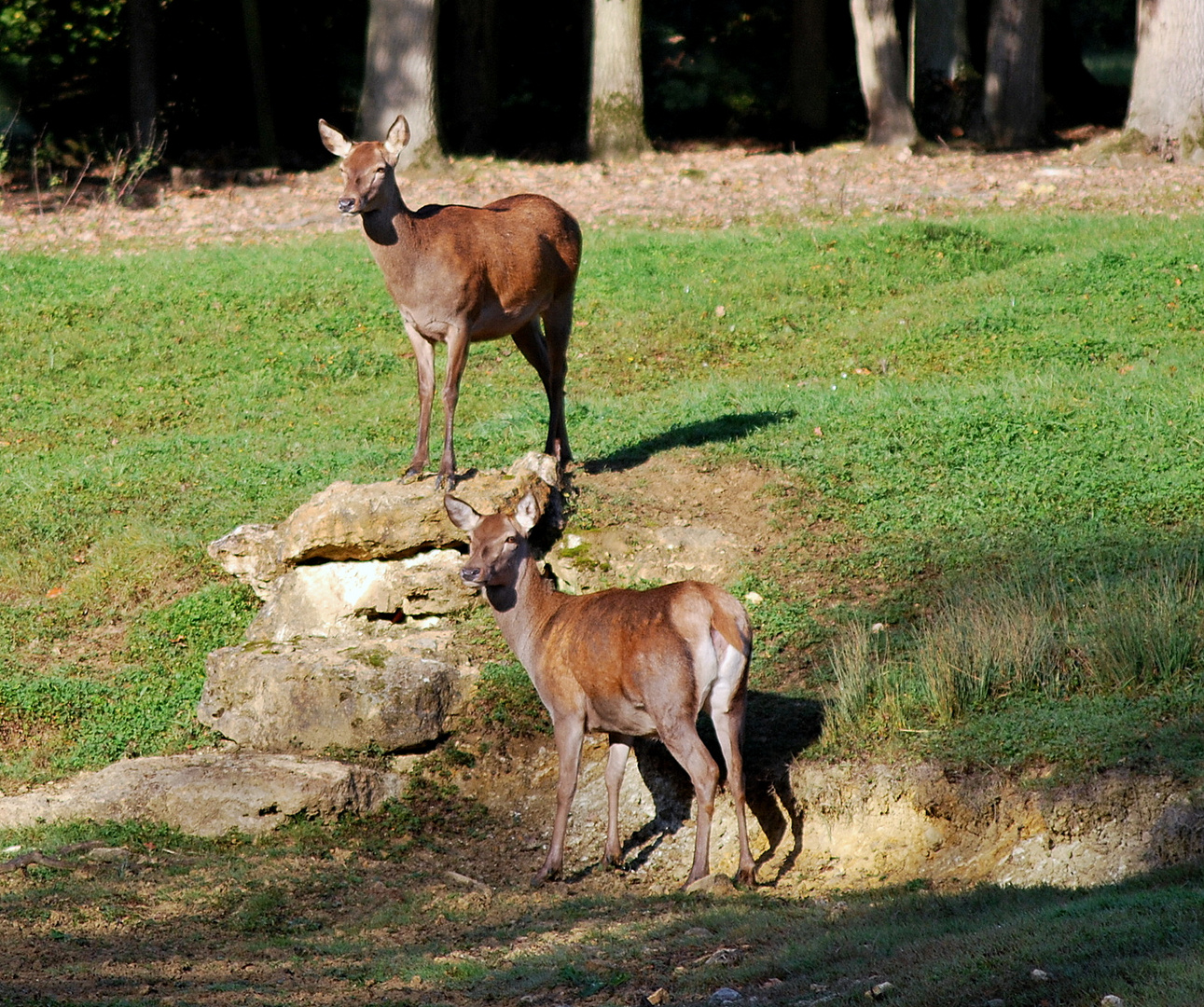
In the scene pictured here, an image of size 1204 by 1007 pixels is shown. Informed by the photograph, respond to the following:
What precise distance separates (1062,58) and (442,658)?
1106 inches

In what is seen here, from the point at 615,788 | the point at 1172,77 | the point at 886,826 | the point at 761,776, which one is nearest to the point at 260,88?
the point at 1172,77

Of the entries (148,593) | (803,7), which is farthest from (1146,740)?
(803,7)

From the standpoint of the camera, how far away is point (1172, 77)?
2303 centimetres

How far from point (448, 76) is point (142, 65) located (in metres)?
7.67

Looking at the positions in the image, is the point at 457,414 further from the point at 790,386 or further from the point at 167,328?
the point at 167,328

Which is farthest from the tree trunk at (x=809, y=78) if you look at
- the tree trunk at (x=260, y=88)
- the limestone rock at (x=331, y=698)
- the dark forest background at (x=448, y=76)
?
the limestone rock at (x=331, y=698)

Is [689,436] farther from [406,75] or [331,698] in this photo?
[406,75]

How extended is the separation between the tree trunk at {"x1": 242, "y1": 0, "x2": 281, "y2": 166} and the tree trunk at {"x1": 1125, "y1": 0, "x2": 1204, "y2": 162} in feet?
51.0

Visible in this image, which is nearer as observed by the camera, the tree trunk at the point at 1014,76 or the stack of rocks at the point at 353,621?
the stack of rocks at the point at 353,621

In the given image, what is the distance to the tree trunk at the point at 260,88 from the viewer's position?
26.9 meters

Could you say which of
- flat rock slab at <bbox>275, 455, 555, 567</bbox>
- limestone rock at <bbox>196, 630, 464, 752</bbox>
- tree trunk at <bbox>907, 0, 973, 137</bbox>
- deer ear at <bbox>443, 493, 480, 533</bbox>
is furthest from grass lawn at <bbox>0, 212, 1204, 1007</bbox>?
tree trunk at <bbox>907, 0, 973, 137</bbox>

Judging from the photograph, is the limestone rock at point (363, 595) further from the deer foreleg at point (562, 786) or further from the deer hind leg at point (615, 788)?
the deer foreleg at point (562, 786)

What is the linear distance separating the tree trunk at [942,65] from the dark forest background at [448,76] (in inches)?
112

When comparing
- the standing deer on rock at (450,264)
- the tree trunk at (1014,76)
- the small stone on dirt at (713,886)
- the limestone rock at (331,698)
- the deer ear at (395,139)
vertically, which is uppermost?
the tree trunk at (1014,76)
